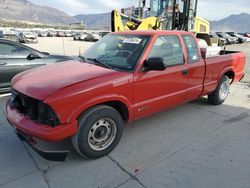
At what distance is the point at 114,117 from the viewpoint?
327cm

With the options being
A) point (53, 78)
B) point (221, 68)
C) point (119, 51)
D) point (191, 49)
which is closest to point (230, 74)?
point (221, 68)

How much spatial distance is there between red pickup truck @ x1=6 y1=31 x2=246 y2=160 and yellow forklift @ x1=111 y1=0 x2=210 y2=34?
4588 millimetres

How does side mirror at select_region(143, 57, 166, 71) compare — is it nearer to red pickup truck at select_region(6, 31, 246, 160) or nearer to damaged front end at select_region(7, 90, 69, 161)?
red pickup truck at select_region(6, 31, 246, 160)

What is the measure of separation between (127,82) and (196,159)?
4.80 ft

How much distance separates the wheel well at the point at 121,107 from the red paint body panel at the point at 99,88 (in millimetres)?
47

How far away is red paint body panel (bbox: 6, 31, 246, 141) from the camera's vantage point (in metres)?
2.75

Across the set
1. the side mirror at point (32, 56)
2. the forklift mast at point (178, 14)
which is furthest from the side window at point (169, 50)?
the forklift mast at point (178, 14)

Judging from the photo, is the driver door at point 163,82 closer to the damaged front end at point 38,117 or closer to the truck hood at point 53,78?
the truck hood at point 53,78

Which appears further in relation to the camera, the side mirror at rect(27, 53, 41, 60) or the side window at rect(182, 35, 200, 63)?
the side mirror at rect(27, 53, 41, 60)

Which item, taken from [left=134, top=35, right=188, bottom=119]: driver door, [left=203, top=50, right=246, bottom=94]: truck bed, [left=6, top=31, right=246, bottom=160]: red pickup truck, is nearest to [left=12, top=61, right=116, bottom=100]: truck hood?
[left=6, top=31, right=246, bottom=160]: red pickup truck

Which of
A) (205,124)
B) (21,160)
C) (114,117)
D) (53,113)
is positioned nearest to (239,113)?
(205,124)

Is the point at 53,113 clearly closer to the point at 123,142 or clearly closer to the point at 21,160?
the point at 21,160

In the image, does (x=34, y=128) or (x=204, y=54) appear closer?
(x=34, y=128)

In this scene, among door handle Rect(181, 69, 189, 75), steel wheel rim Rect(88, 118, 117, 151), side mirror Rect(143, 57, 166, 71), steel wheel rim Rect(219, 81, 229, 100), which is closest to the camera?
steel wheel rim Rect(88, 118, 117, 151)
